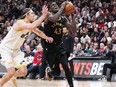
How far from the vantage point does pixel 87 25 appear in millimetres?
20969

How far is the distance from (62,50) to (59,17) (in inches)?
34.5

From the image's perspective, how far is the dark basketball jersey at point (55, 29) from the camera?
987cm

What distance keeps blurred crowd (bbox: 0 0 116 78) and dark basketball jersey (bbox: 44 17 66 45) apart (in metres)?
6.06

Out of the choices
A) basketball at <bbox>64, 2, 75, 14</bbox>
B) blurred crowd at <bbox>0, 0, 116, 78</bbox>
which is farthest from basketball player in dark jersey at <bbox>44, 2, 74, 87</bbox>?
blurred crowd at <bbox>0, 0, 116, 78</bbox>

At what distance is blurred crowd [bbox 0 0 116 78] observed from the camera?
17297 mm

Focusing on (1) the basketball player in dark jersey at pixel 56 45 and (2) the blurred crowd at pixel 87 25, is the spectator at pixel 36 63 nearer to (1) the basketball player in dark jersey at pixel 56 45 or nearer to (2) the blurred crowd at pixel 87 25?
(2) the blurred crowd at pixel 87 25

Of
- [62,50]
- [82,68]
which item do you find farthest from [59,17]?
[82,68]

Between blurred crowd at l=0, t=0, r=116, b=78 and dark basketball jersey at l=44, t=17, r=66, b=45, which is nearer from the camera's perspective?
dark basketball jersey at l=44, t=17, r=66, b=45

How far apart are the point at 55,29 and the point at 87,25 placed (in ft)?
36.6

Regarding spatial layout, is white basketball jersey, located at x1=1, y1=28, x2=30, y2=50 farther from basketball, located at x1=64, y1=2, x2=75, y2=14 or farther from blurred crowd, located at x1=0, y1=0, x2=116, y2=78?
blurred crowd, located at x1=0, y1=0, x2=116, y2=78

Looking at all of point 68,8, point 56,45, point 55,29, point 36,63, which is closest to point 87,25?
point 36,63

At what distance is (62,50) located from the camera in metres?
10.0

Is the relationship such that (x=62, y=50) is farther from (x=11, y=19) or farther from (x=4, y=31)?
(x=11, y=19)

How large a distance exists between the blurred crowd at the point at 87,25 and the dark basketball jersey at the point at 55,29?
19.9 ft
